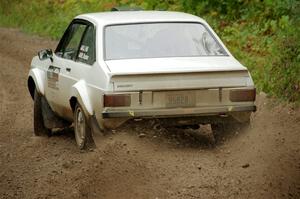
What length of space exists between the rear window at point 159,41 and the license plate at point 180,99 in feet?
2.18

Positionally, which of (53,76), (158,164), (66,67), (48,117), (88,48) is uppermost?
(88,48)

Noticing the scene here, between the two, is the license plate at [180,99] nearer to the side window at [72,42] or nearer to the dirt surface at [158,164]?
the dirt surface at [158,164]

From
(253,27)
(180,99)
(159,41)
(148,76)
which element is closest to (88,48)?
(159,41)

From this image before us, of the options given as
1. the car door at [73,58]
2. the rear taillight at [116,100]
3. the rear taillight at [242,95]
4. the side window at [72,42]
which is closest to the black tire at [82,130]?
the car door at [73,58]

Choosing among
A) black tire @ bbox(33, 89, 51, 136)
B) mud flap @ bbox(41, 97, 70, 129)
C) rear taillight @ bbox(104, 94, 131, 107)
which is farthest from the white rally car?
black tire @ bbox(33, 89, 51, 136)

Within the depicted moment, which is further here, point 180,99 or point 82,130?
point 82,130

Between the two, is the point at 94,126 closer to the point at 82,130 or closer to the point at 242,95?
the point at 82,130

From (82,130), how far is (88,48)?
0.96 metres

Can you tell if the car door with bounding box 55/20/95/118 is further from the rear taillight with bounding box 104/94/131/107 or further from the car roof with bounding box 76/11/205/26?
the rear taillight with bounding box 104/94/131/107

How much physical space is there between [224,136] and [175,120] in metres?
1.09

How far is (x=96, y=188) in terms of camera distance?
7117 millimetres

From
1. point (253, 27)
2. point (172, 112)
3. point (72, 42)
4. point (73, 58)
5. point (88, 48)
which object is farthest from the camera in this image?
point (253, 27)

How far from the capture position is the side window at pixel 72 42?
31.7 feet

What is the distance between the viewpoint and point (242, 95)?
834 cm
